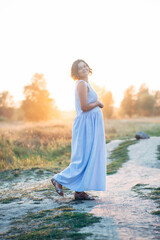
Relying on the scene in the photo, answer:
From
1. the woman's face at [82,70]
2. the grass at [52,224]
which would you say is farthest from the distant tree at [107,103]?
the grass at [52,224]

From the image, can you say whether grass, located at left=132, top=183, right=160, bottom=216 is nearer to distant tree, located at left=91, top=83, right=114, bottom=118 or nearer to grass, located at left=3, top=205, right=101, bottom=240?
grass, located at left=3, top=205, right=101, bottom=240

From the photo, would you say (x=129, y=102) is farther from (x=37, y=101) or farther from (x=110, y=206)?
(x=110, y=206)

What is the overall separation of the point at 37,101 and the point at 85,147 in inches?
1786

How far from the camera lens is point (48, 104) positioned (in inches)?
1944

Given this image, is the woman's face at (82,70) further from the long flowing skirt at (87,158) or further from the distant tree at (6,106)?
the distant tree at (6,106)

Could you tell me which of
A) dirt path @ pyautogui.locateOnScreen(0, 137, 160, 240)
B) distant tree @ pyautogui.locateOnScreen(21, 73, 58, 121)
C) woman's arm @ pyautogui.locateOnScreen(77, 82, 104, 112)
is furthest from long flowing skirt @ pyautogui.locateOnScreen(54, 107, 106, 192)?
distant tree @ pyautogui.locateOnScreen(21, 73, 58, 121)

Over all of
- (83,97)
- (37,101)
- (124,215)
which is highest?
(37,101)

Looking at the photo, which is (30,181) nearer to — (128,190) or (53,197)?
(53,197)

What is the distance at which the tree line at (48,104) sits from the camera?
48344 millimetres

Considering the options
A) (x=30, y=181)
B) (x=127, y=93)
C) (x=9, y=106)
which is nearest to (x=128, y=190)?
(x=30, y=181)

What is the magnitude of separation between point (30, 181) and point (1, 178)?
1.00 metres

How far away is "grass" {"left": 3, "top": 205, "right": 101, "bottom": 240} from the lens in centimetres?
258

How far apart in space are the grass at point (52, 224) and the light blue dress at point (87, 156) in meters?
0.55

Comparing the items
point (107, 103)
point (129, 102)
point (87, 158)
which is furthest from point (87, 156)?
point (129, 102)
